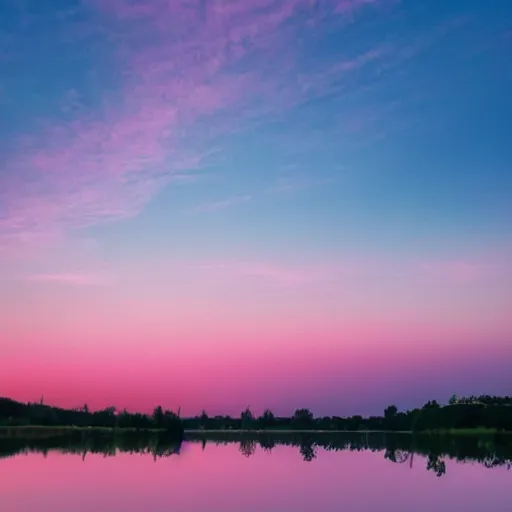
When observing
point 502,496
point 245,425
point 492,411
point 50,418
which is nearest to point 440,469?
point 502,496

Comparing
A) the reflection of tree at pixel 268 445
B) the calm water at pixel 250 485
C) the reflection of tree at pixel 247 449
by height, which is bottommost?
the calm water at pixel 250 485

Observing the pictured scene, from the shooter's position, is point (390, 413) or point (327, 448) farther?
point (390, 413)

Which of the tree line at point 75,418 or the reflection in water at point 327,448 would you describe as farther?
the tree line at point 75,418

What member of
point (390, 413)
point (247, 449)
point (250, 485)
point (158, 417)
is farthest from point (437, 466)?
point (390, 413)

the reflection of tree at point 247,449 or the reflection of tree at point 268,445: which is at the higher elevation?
the reflection of tree at point 268,445

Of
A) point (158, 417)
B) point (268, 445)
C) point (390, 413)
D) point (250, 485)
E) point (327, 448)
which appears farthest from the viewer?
point (390, 413)

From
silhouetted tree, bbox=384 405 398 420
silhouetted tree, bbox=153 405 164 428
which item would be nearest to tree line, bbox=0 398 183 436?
silhouetted tree, bbox=153 405 164 428

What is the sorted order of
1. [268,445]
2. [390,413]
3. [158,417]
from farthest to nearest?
[390,413]
[158,417]
[268,445]

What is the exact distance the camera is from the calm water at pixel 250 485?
2141 cm

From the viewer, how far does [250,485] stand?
1054 inches

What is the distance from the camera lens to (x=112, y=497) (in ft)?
75.0

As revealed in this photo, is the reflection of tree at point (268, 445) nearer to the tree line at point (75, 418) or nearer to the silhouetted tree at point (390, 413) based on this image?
the tree line at point (75, 418)

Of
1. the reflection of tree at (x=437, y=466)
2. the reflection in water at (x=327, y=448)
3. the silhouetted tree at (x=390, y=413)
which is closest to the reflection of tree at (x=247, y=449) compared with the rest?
the reflection in water at (x=327, y=448)

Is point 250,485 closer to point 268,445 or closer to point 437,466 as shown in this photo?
point 437,466
